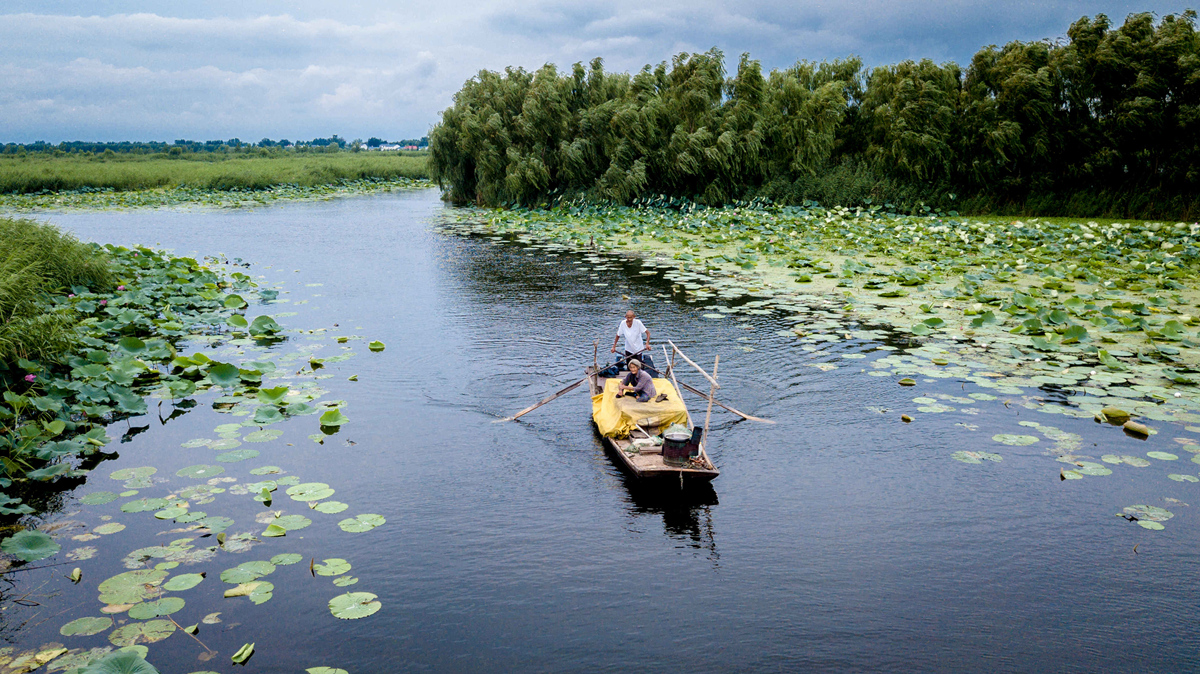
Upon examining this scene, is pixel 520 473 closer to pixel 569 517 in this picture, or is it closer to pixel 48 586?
pixel 569 517

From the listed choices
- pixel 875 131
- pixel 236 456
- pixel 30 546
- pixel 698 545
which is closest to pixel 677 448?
pixel 698 545

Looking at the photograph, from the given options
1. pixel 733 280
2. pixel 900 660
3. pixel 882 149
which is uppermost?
pixel 882 149

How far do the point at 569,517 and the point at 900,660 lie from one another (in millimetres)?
2941

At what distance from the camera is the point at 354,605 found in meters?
5.34

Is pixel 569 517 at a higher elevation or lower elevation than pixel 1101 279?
lower

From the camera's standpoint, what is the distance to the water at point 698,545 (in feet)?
16.5

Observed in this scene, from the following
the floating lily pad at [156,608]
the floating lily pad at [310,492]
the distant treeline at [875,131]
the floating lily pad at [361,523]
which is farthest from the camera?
the distant treeline at [875,131]

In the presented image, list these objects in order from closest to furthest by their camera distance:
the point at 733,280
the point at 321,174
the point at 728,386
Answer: the point at 728,386 < the point at 733,280 < the point at 321,174

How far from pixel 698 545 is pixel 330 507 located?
3283 mm

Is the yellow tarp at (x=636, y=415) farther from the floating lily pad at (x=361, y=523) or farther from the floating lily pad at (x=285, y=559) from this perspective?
the floating lily pad at (x=285, y=559)

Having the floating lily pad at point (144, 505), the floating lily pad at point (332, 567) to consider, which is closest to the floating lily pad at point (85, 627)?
the floating lily pad at point (332, 567)

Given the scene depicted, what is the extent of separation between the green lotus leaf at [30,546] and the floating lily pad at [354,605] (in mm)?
2323

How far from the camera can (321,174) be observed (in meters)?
60.4

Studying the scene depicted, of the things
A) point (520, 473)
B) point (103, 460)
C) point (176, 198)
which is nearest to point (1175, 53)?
point (520, 473)
